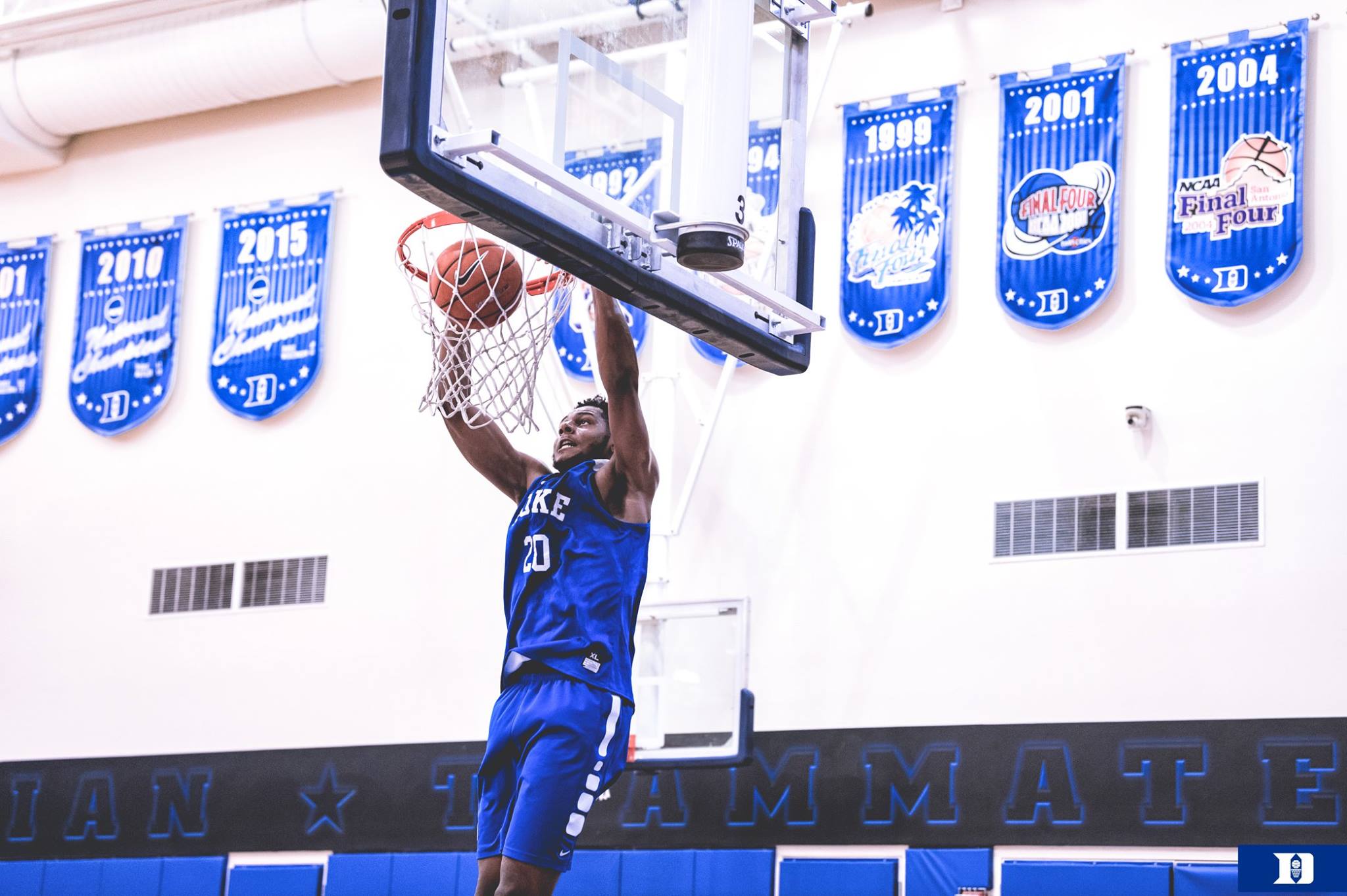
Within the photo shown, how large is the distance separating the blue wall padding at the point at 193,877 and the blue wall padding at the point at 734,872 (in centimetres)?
295

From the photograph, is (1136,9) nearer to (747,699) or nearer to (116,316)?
(747,699)

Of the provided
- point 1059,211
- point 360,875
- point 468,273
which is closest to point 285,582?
point 360,875

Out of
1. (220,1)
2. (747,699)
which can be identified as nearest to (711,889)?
(747,699)

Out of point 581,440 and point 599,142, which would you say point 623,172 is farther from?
point 581,440

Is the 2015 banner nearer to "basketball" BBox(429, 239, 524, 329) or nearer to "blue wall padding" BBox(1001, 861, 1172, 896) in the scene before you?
"basketball" BBox(429, 239, 524, 329)

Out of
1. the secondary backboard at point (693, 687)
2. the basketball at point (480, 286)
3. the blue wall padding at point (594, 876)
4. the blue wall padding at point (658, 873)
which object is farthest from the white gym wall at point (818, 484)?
the basketball at point (480, 286)

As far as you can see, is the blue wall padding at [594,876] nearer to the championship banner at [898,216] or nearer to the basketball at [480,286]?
the championship banner at [898,216]

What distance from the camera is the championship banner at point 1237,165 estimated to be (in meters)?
8.70

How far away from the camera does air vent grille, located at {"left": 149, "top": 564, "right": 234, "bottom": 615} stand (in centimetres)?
1105

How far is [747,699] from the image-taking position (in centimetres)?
881

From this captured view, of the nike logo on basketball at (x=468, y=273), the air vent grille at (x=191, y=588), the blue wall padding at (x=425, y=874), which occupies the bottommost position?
the blue wall padding at (x=425, y=874)

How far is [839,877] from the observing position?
896cm

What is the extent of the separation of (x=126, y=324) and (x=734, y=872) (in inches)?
210

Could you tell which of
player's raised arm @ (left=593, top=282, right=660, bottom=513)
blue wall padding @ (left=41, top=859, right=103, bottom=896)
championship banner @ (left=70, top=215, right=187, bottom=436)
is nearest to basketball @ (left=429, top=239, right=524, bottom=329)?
player's raised arm @ (left=593, top=282, right=660, bottom=513)
